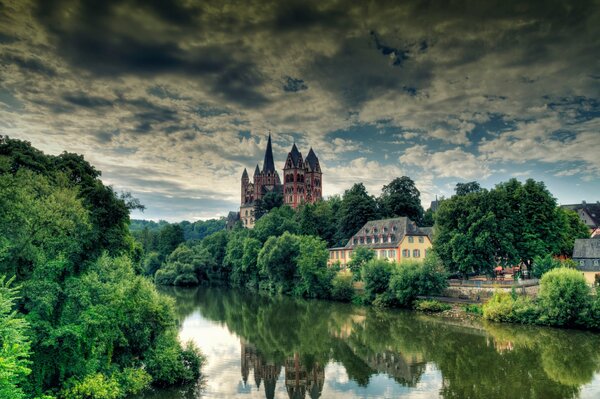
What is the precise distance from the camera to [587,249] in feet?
162

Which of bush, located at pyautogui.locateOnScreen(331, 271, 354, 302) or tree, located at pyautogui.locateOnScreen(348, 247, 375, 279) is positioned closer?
bush, located at pyautogui.locateOnScreen(331, 271, 354, 302)

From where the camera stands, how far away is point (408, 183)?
81.3 meters

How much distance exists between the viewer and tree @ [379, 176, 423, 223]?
3059 inches

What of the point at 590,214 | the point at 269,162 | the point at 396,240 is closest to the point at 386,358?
the point at 396,240

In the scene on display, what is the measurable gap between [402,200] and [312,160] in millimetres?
59737

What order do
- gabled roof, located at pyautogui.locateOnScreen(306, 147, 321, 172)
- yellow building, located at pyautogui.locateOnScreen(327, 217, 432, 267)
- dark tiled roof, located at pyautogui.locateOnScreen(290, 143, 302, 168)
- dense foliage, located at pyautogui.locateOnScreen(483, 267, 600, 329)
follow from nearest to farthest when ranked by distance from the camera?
dense foliage, located at pyautogui.locateOnScreen(483, 267, 600, 329) → yellow building, located at pyautogui.locateOnScreen(327, 217, 432, 267) → dark tiled roof, located at pyautogui.locateOnScreen(290, 143, 302, 168) → gabled roof, located at pyautogui.locateOnScreen(306, 147, 321, 172)

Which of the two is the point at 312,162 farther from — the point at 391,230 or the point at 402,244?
the point at 402,244

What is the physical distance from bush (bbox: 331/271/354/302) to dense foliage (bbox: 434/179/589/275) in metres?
12.0

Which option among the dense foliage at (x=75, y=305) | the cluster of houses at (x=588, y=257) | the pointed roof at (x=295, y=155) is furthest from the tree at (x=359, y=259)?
the pointed roof at (x=295, y=155)

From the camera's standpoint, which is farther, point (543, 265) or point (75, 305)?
point (543, 265)

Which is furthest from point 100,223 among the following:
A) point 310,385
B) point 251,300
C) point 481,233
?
point 251,300

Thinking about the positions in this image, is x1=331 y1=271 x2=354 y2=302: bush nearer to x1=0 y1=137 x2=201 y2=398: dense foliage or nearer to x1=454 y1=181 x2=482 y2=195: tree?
x1=0 y1=137 x2=201 y2=398: dense foliage

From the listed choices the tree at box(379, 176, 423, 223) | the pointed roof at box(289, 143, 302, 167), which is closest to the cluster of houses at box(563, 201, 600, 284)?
the tree at box(379, 176, 423, 223)

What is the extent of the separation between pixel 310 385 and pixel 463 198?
31.5 meters
